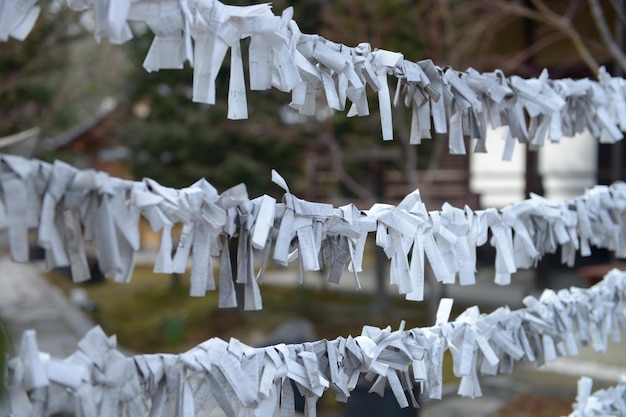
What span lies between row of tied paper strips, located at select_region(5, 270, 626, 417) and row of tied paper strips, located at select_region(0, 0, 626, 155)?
0.30 meters

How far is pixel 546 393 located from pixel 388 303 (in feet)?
9.82

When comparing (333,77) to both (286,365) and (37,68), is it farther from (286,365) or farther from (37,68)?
(37,68)

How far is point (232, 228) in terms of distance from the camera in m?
0.79

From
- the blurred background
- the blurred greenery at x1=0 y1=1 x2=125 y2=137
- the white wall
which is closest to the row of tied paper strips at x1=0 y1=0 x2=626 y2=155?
the blurred background

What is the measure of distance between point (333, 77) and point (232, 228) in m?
0.27

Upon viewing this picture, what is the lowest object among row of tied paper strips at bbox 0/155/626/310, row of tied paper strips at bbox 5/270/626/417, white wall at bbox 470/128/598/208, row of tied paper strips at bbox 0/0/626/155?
white wall at bbox 470/128/598/208

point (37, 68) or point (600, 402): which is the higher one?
point (37, 68)

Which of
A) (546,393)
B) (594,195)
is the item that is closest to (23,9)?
(594,195)

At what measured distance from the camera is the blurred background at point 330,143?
511 cm

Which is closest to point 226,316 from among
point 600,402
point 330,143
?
point 330,143

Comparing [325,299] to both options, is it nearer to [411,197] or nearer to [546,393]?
[546,393]

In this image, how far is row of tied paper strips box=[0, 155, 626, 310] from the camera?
0.64m

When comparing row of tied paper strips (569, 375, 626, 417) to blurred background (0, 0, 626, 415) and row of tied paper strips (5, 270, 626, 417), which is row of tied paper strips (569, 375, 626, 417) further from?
blurred background (0, 0, 626, 415)

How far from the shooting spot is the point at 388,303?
739 centimetres
